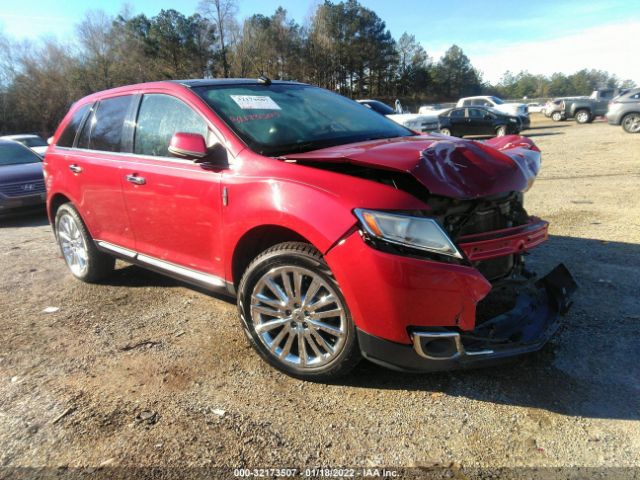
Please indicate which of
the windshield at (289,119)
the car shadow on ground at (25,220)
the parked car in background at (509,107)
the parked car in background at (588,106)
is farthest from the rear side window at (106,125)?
the parked car in background at (588,106)

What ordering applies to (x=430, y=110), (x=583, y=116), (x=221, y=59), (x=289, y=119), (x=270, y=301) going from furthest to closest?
(x=221, y=59), (x=430, y=110), (x=583, y=116), (x=289, y=119), (x=270, y=301)

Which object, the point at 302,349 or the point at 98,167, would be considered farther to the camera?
the point at 98,167

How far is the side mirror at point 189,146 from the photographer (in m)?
2.93

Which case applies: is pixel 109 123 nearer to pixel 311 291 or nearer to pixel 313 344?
pixel 311 291

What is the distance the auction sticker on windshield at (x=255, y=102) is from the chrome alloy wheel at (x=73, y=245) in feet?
7.46

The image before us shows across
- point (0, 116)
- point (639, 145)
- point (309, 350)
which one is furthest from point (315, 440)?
point (0, 116)

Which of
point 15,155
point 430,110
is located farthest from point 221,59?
point 15,155

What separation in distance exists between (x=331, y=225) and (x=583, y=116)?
29584 mm

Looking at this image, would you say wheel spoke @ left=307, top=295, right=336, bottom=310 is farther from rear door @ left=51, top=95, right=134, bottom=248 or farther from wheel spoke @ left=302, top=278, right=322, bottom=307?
rear door @ left=51, top=95, right=134, bottom=248

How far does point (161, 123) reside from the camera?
3582 millimetres

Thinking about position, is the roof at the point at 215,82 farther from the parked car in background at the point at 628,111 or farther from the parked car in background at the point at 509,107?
the parked car in background at the point at 509,107

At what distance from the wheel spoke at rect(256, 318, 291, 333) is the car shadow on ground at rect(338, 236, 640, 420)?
19.8 inches

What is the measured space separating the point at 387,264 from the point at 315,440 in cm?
92

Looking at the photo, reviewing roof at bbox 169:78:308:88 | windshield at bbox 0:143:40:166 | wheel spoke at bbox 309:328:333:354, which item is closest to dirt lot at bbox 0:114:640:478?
wheel spoke at bbox 309:328:333:354
